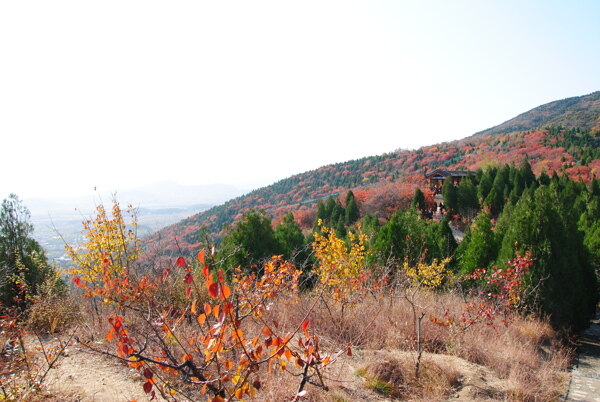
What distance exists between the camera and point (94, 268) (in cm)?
631

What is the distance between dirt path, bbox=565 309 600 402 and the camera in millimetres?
4754

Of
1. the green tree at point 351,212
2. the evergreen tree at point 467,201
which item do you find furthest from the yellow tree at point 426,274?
the green tree at point 351,212

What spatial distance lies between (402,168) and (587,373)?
54.5 m

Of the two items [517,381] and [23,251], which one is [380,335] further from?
[23,251]

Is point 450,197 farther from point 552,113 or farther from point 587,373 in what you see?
point 552,113

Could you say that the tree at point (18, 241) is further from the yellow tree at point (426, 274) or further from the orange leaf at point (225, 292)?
the orange leaf at point (225, 292)

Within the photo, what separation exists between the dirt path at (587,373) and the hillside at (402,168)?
79.4ft

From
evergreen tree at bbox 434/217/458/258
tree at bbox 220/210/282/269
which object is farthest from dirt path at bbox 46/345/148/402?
evergreen tree at bbox 434/217/458/258

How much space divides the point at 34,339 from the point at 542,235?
32.5 ft

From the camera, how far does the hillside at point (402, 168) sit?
35656mm

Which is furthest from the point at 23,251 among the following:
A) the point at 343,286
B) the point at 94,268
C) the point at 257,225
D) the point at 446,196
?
the point at 446,196

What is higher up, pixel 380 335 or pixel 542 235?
pixel 542 235

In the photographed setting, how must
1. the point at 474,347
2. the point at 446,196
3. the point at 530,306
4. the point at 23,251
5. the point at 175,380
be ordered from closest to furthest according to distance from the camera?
1. the point at 175,380
2. the point at 474,347
3. the point at 530,306
4. the point at 23,251
5. the point at 446,196

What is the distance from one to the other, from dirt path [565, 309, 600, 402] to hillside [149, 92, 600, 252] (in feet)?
79.4
